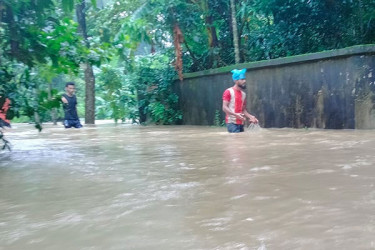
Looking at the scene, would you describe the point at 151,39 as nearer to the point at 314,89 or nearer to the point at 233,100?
the point at 233,100

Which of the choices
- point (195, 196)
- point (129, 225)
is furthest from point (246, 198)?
point (129, 225)

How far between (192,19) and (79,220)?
11822 millimetres

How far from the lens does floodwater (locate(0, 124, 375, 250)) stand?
1.99m

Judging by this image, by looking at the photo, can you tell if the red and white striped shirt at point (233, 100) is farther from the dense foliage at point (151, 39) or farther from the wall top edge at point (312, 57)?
the dense foliage at point (151, 39)

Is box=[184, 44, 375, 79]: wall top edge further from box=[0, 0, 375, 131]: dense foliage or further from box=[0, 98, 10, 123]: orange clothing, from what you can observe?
box=[0, 98, 10, 123]: orange clothing

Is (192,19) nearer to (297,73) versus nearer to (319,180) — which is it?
(297,73)

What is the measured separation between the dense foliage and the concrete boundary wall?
45.3 inches

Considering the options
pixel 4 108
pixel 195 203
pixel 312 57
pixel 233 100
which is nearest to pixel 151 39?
pixel 233 100

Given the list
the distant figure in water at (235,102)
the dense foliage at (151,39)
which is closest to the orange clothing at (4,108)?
the dense foliage at (151,39)

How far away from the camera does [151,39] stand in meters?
14.6

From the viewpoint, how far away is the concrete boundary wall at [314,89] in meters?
8.38

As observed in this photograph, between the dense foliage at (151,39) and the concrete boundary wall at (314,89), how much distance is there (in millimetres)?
1152

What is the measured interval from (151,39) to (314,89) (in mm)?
6765

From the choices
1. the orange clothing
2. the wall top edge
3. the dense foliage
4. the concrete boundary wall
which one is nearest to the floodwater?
the orange clothing
